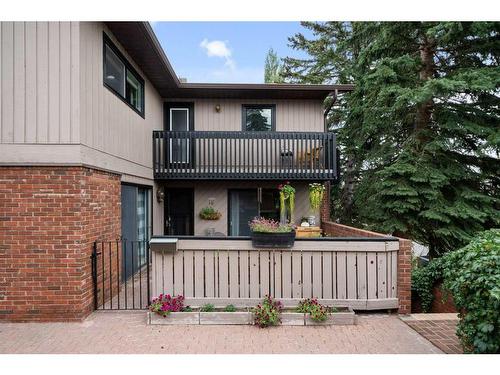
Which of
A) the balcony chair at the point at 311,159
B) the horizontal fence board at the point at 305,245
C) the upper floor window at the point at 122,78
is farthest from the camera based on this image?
the balcony chair at the point at 311,159

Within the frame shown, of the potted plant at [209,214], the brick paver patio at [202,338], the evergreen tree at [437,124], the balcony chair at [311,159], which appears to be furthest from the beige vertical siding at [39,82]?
the evergreen tree at [437,124]

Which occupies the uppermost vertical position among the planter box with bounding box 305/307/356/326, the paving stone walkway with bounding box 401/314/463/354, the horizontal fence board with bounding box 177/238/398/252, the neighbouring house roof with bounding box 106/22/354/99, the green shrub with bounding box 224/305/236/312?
the neighbouring house roof with bounding box 106/22/354/99

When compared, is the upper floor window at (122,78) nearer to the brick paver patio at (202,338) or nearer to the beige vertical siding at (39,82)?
the beige vertical siding at (39,82)

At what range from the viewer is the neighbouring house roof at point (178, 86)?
6.38 m

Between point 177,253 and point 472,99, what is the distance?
964cm

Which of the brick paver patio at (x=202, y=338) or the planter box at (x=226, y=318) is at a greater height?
the planter box at (x=226, y=318)

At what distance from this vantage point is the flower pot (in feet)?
16.3

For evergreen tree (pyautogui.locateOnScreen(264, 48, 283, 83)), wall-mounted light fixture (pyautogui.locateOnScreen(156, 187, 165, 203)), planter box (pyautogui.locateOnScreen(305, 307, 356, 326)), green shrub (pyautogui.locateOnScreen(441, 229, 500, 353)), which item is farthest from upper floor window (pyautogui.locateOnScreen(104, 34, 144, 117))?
evergreen tree (pyautogui.locateOnScreen(264, 48, 283, 83))

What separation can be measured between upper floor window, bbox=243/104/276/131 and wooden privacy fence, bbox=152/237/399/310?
578 centimetres

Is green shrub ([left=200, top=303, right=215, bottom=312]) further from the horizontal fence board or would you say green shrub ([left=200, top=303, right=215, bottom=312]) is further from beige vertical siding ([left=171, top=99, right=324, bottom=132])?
beige vertical siding ([left=171, top=99, right=324, bottom=132])

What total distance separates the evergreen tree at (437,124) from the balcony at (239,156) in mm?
1999

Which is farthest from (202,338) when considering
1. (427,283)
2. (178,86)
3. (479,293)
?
(178,86)

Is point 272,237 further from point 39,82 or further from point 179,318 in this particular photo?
point 39,82

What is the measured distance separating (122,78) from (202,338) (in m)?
5.51
